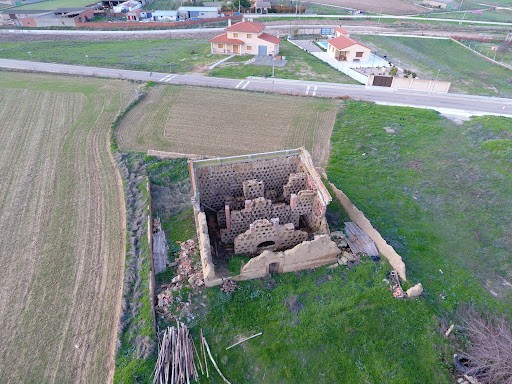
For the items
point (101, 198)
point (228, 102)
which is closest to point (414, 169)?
point (228, 102)

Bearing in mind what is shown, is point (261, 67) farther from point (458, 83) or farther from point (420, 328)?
point (420, 328)

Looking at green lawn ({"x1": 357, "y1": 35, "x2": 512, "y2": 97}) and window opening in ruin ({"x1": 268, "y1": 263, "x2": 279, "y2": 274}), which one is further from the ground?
window opening in ruin ({"x1": 268, "y1": 263, "x2": 279, "y2": 274})

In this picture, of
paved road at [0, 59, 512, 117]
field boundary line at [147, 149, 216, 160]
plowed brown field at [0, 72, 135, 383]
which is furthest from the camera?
paved road at [0, 59, 512, 117]

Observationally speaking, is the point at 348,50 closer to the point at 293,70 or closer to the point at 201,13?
the point at 293,70

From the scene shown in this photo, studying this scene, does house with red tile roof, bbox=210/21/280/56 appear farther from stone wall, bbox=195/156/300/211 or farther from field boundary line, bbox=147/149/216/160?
stone wall, bbox=195/156/300/211

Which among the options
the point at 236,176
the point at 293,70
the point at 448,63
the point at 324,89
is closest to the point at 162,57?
the point at 293,70

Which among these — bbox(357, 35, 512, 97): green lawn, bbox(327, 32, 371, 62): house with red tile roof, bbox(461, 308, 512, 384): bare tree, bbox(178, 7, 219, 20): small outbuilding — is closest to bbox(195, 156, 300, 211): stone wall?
bbox(461, 308, 512, 384): bare tree

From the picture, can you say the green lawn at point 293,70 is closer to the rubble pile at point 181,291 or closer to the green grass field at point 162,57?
the green grass field at point 162,57

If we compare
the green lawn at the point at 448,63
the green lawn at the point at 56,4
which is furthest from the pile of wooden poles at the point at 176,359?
the green lawn at the point at 56,4
